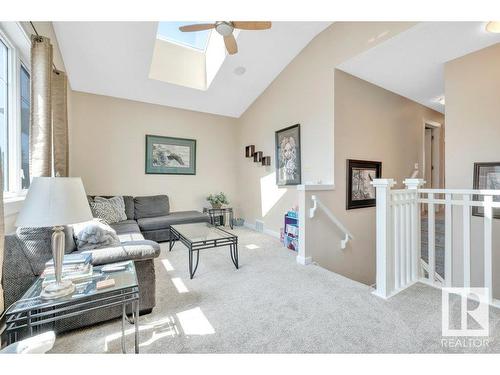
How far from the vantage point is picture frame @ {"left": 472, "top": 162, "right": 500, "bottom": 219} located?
2.72 m

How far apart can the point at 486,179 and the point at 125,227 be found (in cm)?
488

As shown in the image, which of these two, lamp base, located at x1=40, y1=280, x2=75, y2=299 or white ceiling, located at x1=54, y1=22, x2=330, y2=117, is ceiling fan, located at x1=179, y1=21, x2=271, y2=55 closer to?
white ceiling, located at x1=54, y1=22, x2=330, y2=117

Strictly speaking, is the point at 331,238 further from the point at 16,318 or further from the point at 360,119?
the point at 16,318

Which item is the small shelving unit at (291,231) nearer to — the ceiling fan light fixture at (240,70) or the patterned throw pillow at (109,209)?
the ceiling fan light fixture at (240,70)

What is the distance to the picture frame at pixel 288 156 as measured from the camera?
394 cm

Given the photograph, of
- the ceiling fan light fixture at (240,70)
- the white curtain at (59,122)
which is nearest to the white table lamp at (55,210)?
the white curtain at (59,122)

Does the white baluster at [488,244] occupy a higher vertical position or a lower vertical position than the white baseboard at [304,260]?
higher

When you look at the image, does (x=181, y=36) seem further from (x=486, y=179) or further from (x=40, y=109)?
(x=486, y=179)

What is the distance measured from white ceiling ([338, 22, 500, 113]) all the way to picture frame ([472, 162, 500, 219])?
1.45 metres

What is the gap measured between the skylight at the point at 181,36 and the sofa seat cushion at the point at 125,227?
3.21 meters

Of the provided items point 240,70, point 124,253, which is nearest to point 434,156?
point 240,70

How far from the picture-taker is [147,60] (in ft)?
12.4

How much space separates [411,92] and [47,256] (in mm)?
5507

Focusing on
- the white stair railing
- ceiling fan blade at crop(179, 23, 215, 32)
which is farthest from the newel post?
ceiling fan blade at crop(179, 23, 215, 32)
